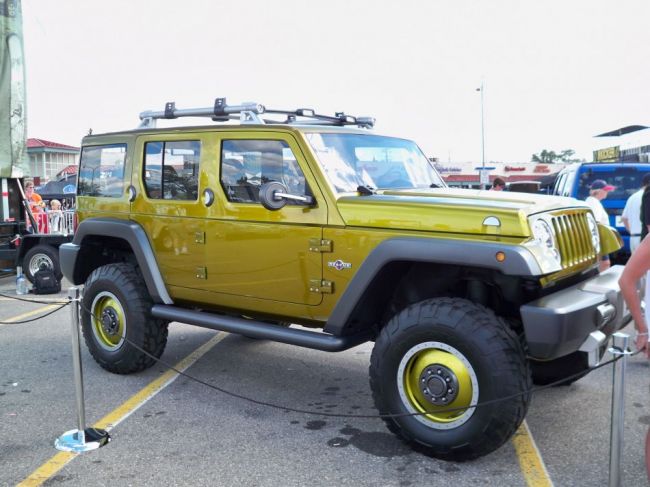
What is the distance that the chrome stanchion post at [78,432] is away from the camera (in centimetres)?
396

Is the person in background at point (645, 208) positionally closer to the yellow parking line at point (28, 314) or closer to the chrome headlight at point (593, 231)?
the chrome headlight at point (593, 231)

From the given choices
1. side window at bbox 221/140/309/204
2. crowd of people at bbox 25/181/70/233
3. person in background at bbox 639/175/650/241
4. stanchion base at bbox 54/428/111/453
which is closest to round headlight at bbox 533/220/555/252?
side window at bbox 221/140/309/204

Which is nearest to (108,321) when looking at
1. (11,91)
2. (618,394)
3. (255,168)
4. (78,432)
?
(78,432)

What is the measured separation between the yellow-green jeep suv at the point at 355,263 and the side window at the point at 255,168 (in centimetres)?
1

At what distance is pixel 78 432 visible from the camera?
404 centimetres

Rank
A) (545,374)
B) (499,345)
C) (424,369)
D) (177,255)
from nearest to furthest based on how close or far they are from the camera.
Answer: (499,345) → (424,369) → (545,374) → (177,255)

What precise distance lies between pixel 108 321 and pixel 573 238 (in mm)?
3843

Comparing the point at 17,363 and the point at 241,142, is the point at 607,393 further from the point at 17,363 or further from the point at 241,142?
the point at 17,363

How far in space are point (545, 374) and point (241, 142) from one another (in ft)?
9.34

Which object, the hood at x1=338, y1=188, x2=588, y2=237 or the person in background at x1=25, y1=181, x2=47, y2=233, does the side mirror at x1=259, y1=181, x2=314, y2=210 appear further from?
the person in background at x1=25, y1=181, x2=47, y2=233

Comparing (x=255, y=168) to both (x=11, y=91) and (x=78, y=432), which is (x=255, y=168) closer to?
(x=78, y=432)

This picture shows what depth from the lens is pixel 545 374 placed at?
466 cm

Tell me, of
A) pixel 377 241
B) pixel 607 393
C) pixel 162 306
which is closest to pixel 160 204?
pixel 162 306

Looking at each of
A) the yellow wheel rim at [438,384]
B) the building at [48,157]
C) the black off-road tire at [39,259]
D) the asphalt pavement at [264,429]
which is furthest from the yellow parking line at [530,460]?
the building at [48,157]
